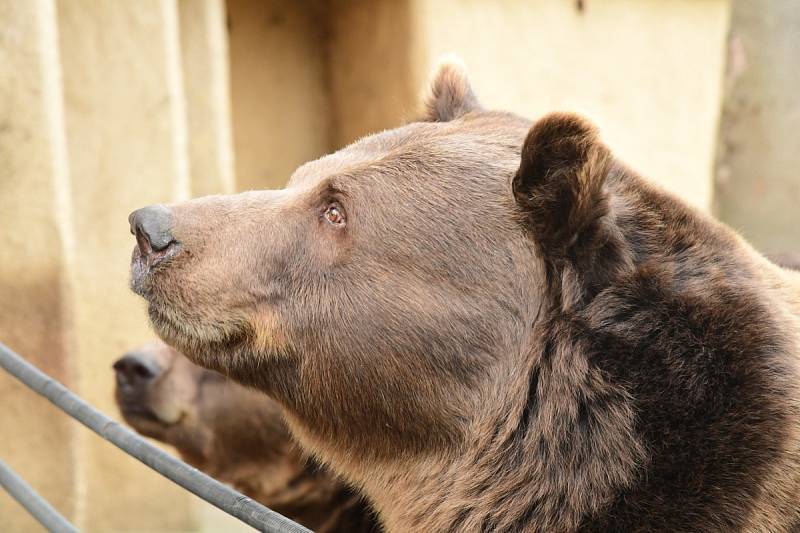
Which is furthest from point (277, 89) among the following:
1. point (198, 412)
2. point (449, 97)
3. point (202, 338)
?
point (202, 338)

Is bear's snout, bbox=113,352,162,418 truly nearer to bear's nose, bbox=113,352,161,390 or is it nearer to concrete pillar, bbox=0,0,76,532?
bear's nose, bbox=113,352,161,390

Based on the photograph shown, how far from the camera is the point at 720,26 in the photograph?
29.1ft

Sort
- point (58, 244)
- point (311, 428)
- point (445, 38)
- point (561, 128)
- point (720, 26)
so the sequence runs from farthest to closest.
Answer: point (720, 26)
point (445, 38)
point (58, 244)
point (311, 428)
point (561, 128)

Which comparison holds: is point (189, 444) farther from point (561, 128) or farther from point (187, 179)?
point (561, 128)

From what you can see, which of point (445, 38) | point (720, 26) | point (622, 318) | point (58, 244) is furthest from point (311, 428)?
point (720, 26)

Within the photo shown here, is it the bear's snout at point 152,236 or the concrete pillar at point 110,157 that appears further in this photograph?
the concrete pillar at point 110,157

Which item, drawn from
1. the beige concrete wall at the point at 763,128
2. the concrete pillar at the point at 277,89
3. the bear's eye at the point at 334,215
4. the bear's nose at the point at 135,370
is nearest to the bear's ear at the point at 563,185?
the bear's eye at the point at 334,215

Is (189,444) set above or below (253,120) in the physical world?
below

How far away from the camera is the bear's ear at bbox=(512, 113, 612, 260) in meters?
2.40

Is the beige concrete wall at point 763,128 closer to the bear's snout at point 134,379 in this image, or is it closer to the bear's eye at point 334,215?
the bear's snout at point 134,379

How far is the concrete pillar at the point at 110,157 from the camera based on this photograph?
19.1 feet

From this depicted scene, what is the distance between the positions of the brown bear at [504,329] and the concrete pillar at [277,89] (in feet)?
20.7

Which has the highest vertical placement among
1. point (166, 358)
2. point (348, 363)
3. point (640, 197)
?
point (640, 197)

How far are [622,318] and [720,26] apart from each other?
7192mm
